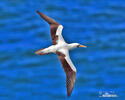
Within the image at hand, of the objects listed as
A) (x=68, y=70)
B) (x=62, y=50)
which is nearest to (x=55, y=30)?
(x=62, y=50)

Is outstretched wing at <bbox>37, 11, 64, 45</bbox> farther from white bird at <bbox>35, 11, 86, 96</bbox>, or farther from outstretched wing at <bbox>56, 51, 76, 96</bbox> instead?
outstretched wing at <bbox>56, 51, 76, 96</bbox>

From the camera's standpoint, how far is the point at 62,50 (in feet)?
46.0

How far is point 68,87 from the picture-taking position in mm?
13023

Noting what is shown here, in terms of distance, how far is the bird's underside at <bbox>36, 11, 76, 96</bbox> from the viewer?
43.5ft

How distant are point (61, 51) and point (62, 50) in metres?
0.08

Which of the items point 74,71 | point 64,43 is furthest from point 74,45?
point 74,71

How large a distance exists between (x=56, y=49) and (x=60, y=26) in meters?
1.48

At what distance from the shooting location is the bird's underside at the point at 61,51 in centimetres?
1327

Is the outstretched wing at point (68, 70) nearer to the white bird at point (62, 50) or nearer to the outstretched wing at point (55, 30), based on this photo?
the white bird at point (62, 50)

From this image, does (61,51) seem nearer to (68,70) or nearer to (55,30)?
(68,70)

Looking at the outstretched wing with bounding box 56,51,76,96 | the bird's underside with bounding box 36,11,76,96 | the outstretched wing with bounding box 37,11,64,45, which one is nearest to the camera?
the outstretched wing with bounding box 56,51,76,96

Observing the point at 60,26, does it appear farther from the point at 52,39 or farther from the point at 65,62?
the point at 65,62

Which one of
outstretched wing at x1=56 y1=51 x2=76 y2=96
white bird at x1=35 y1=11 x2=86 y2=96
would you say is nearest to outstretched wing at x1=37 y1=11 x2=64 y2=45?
white bird at x1=35 y1=11 x2=86 y2=96

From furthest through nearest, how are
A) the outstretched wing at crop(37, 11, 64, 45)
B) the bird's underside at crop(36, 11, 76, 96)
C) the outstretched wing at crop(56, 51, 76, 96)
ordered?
the outstretched wing at crop(37, 11, 64, 45) → the bird's underside at crop(36, 11, 76, 96) → the outstretched wing at crop(56, 51, 76, 96)
